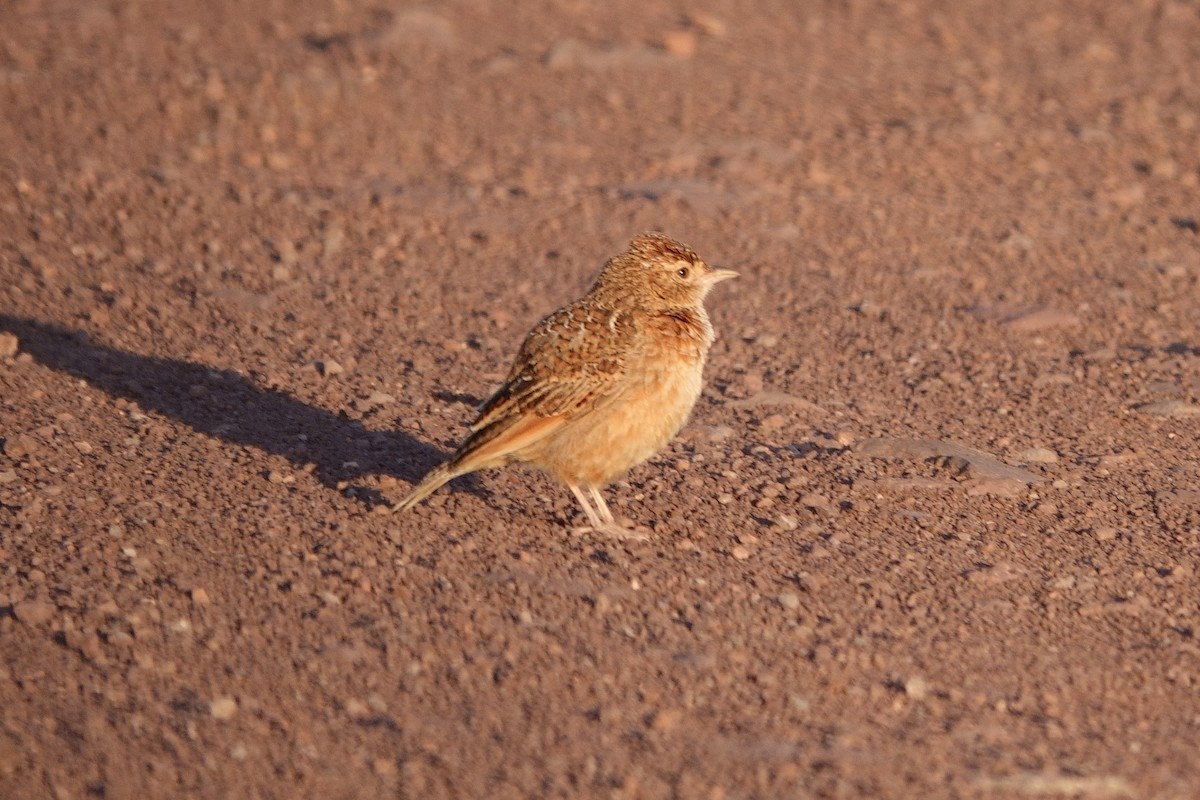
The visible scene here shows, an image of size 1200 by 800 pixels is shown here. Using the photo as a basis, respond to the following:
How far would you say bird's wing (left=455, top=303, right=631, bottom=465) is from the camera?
5.96 metres

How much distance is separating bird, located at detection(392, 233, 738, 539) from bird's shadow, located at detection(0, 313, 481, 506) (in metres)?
0.49

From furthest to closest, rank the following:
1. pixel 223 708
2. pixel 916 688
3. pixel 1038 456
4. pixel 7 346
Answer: pixel 7 346 < pixel 1038 456 < pixel 916 688 < pixel 223 708

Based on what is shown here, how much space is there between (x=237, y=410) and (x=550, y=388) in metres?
1.81

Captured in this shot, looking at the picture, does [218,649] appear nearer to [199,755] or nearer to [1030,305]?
[199,755]

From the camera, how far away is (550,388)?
6047 millimetres

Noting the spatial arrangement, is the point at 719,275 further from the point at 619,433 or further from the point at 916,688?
the point at 916,688

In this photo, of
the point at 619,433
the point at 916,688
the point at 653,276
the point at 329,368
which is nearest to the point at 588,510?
the point at 619,433

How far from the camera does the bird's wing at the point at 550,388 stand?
596 centimetres

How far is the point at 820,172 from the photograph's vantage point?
10.5 meters

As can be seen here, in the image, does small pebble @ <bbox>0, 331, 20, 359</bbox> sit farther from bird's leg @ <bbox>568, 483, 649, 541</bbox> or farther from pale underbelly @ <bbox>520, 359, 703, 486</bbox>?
bird's leg @ <bbox>568, 483, 649, 541</bbox>

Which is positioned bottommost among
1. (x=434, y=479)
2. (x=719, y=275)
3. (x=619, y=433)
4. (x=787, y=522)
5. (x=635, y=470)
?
(x=635, y=470)

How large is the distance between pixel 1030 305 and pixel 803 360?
1.50m

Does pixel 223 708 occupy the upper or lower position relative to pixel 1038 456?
upper

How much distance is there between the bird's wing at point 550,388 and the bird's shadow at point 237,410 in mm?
550
